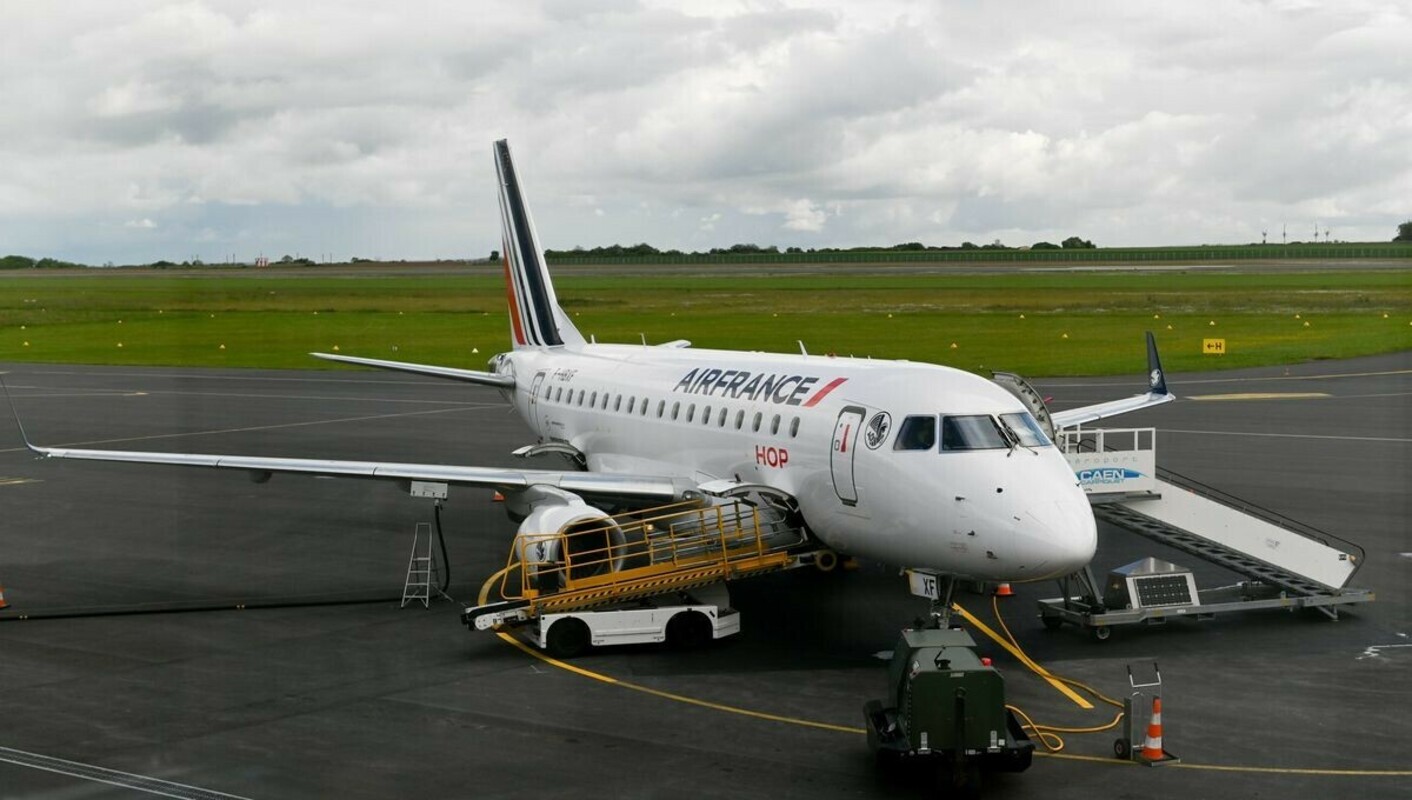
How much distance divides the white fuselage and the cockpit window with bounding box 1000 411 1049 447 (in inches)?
5.6

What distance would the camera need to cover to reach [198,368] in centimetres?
8512

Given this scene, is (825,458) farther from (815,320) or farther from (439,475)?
(815,320)

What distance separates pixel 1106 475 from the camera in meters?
26.4

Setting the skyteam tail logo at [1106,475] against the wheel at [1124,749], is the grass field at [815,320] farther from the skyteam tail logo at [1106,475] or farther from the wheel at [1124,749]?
the wheel at [1124,749]

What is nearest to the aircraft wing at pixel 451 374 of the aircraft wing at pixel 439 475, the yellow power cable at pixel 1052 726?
the aircraft wing at pixel 439 475

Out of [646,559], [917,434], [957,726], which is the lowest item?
[957,726]

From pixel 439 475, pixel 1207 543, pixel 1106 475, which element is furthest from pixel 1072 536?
pixel 439 475

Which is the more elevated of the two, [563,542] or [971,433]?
[971,433]

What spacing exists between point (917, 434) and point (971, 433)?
84cm

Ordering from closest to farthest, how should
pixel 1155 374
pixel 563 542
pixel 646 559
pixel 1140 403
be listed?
pixel 563 542 → pixel 646 559 → pixel 1155 374 → pixel 1140 403

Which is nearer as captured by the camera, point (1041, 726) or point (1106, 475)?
A: point (1041, 726)

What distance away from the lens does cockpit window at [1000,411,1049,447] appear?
2152cm

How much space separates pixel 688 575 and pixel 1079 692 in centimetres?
658

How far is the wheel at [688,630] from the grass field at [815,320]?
163 feet
